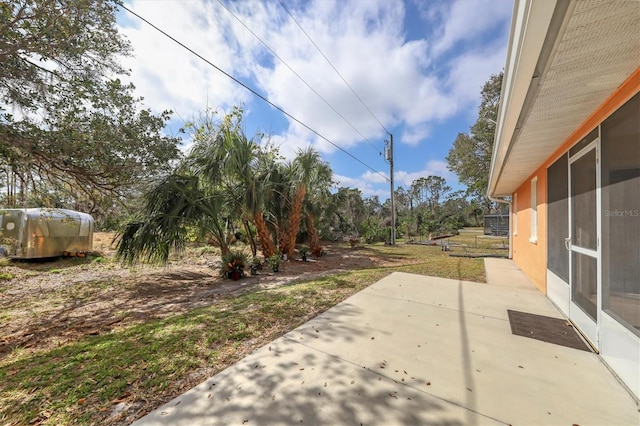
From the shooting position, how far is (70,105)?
4.29 meters

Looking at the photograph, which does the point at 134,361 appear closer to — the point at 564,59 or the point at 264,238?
the point at 564,59

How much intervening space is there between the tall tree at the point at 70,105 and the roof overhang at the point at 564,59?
593cm

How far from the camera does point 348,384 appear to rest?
6.50 feet

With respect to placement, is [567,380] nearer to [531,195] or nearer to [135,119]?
[531,195]

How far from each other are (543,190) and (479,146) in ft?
37.2

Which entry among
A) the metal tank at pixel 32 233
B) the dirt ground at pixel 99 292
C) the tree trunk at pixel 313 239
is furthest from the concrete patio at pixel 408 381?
the metal tank at pixel 32 233

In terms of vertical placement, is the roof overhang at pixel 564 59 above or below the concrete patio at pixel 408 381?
above

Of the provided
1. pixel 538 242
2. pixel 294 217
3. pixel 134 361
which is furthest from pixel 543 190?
pixel 294 217

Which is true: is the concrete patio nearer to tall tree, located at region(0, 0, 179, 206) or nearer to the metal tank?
tall tree, located at region(0, 0, 179, 206)

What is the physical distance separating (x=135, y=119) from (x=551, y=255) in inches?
328

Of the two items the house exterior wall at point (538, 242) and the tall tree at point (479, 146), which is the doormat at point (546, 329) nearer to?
the house exterior wall at point (538, 242)

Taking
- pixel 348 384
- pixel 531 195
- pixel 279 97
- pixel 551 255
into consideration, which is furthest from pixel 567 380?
pixel 279 97

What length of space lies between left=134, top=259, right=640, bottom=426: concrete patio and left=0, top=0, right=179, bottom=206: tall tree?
4678 mm

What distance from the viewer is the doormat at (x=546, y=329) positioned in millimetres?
2695
